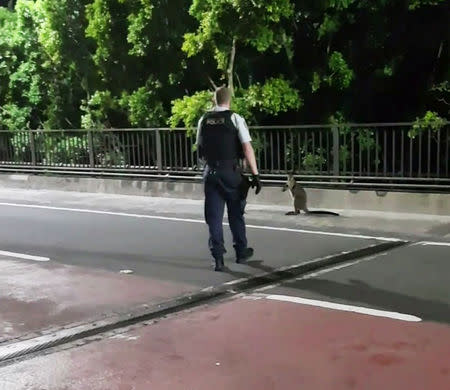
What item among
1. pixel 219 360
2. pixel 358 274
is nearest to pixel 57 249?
pixel 358 274

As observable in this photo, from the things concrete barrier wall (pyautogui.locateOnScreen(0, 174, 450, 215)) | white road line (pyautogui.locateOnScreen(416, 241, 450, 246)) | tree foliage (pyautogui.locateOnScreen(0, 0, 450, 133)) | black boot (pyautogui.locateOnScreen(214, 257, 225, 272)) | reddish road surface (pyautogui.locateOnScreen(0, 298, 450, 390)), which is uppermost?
tree foliage (pyautogui.locateOnScreen(0, 0, 450, 133))

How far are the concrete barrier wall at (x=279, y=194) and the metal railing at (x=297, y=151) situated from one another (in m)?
0.34

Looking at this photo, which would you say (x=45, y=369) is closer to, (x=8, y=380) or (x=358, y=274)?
(x=8, y=380)

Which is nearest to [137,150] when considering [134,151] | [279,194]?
[134,151]

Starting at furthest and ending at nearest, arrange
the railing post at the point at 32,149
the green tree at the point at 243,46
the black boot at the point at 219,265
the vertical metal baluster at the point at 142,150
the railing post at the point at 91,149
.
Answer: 1. the railing post at the point at 32,149
2. the railing post at the point at 91,149
3. the vertical metal baluster at the point at 142,150
4. the green tree at the point at 243,46
5. the black boot at the point at 219,265

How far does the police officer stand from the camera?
22.5ft

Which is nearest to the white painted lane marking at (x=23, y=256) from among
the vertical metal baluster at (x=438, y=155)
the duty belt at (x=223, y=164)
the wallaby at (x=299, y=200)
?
the duty belt at (x=223, y=164)

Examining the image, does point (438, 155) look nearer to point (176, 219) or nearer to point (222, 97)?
point (176, 219)

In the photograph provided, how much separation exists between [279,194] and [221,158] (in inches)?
196

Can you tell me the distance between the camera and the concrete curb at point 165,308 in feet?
15.9

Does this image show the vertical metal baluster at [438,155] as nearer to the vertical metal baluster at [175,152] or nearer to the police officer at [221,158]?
the police officer at [221,158]

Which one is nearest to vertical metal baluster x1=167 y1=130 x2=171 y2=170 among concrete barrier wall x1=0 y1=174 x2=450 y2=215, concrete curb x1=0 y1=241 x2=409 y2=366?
concrete barrier wall x1=0 y1=174 x2=450 y2=215

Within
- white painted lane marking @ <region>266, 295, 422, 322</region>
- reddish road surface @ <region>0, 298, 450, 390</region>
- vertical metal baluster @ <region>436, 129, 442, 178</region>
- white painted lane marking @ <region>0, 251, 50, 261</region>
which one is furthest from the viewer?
vertical metal baluster @ <region>436, 129, 442, 178</region>

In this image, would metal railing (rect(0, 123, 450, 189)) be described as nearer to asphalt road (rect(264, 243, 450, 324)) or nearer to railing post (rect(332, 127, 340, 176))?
railing post (rect(332, 127, 340, 176))
